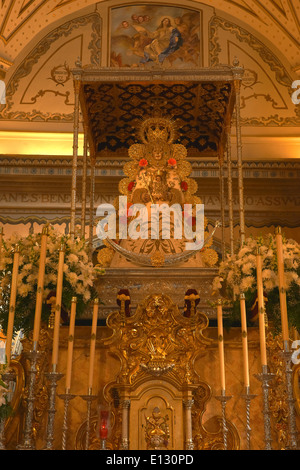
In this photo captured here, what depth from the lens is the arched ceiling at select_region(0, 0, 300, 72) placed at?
10500 millimetres

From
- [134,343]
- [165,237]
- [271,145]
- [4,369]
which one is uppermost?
[271,145]

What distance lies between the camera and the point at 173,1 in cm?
1120

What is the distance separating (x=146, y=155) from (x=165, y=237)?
983mm

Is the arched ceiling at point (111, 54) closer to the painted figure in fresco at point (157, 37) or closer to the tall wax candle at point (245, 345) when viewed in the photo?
the painted figure in fresco at point (157, 37)

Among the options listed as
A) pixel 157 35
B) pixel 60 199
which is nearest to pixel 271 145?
pixel 157 35

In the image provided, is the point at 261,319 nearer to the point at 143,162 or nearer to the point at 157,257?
the point at 157,257

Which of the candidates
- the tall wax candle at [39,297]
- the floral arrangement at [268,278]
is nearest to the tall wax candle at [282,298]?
the floral arrangement at [268,278]

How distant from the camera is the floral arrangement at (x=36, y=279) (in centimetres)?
449

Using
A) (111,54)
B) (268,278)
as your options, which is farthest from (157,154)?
(111,54)

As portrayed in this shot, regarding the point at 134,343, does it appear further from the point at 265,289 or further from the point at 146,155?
the point at 146,155

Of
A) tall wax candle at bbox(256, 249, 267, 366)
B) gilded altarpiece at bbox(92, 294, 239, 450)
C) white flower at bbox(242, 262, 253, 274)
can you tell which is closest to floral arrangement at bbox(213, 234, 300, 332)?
white flower at bbox(242, 262, 253, 274)

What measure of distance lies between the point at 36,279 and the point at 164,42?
755 cm

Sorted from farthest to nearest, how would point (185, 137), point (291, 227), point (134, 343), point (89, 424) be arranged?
1. point (291, 227)
2. point (185, 137)
3. point (134, 343)
4. point (89, 424)

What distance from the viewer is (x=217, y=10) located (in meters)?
11.2
